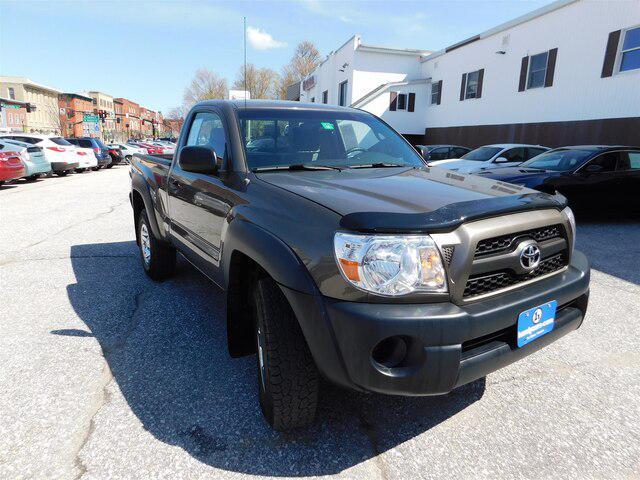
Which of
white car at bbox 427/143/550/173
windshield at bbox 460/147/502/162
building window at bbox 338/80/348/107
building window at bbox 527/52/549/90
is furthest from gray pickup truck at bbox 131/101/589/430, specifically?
building window at bbox 338/80/348/107

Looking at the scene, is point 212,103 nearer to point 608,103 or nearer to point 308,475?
point 308,475

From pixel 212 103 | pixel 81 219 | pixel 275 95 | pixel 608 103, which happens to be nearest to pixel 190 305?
pixel 212 103

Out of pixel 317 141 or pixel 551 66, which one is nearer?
pixel 317 141

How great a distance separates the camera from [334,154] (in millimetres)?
3029

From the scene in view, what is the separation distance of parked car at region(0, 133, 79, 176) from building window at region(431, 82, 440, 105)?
705 inches

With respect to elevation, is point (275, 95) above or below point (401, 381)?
above

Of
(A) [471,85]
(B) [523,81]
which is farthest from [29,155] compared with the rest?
(A) [471,85]

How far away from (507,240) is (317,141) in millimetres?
1557

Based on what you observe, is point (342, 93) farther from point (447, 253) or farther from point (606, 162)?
point (447, 253)

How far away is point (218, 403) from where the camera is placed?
2.44 metres

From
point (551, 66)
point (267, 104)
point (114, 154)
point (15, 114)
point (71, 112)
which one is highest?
point (71, 112)

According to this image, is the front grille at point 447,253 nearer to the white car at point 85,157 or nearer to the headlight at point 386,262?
the headlight at point 386,262

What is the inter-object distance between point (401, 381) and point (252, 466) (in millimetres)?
837

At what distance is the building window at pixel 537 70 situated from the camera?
1572 cm
